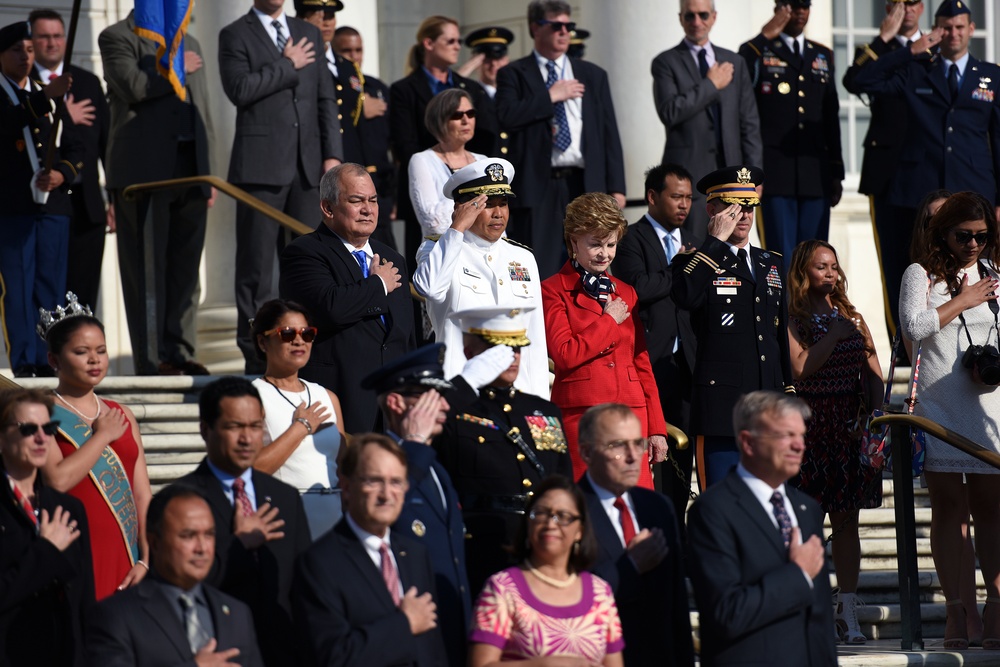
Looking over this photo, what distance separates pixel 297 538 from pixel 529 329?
1640 millimetres

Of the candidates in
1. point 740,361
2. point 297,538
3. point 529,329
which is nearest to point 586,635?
point 297,538

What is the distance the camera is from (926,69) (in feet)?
34.7

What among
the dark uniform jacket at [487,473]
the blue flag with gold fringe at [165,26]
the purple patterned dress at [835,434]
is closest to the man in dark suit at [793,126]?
the purple patterned dress at [835,434]

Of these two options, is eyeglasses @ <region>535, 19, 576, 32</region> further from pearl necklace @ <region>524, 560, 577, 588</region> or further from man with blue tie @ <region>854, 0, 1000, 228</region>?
pearl necklace @ <region>524, 560, 577, 588</region>

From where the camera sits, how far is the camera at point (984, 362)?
299 inches

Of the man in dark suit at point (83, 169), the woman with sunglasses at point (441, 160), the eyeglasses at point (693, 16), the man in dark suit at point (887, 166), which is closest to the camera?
the woman with sunglasses at point (441, 160)

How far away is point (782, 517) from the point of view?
589cm

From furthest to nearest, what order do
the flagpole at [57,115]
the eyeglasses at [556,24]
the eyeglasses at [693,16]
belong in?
the eyeglasses at [693,16]
the eyeglasses at [556,24]
the flagpole at [57,115]

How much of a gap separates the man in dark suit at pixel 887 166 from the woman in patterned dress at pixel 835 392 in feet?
7.49

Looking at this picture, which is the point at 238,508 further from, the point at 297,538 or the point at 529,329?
the point at 529,329

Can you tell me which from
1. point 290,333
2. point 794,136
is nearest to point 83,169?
point 290,333

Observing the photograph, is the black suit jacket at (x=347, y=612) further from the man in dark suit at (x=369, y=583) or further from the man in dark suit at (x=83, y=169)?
the man in dark suit at (x=83, y=169)

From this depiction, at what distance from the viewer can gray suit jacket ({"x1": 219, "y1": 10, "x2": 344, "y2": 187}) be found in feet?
31.9

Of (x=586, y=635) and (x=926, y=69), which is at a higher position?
(x=926, y=69)
